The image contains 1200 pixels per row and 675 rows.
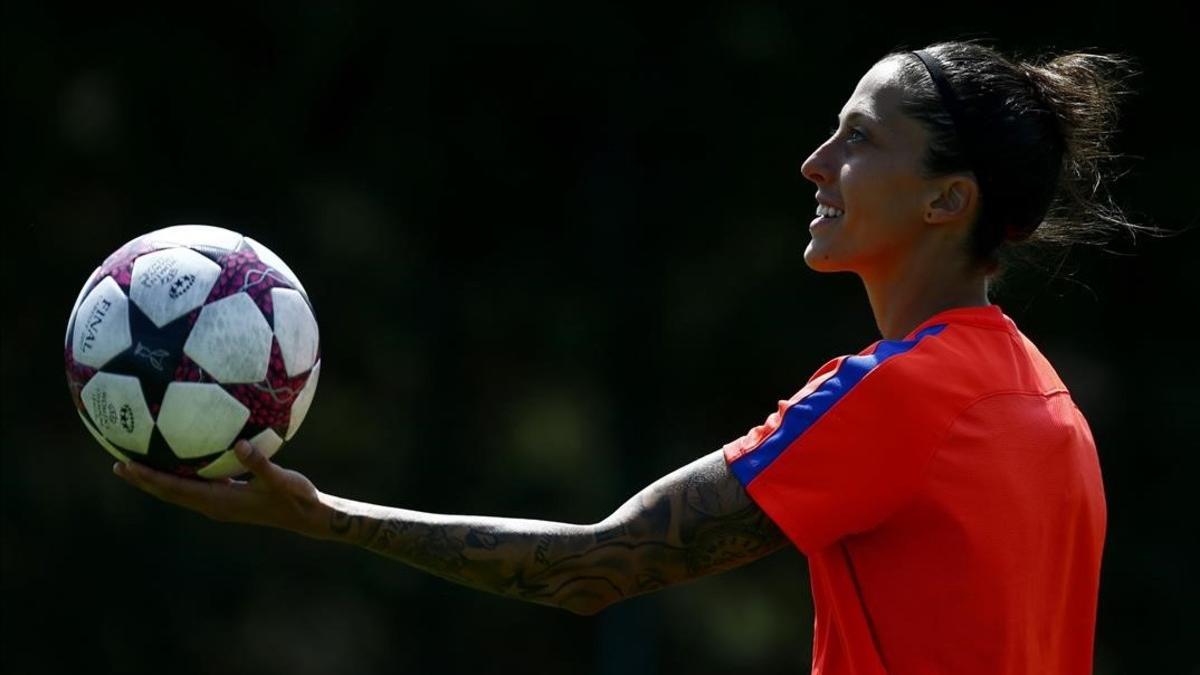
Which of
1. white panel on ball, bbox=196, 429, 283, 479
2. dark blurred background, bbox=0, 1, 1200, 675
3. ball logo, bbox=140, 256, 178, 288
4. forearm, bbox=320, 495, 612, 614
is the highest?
ball logo, bbox=140, 256, 178, 288

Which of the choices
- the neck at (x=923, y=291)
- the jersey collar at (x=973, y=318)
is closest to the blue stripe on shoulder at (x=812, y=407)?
the jersey collar at (x=973, y=318)

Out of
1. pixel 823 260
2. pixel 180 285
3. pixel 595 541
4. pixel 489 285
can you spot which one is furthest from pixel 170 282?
pixel 489 285

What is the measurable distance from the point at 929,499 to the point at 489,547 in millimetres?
724

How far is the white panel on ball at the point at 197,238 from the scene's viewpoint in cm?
315

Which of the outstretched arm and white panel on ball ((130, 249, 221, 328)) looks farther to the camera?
white panel on ball ((130, 249, 221, 328))

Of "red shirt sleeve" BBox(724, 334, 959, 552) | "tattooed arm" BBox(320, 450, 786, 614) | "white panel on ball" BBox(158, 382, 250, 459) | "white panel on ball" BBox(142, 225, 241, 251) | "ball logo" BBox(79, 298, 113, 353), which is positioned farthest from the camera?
"white panel on ball" BBox(142, 225, 241, 251)

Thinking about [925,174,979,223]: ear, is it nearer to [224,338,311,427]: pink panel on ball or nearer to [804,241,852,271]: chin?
[804,241,852,271]: chin

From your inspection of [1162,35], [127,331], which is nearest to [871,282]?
[127,331]

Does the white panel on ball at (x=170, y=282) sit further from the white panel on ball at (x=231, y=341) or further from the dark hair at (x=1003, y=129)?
the dark hair at (x=1003, y=129)

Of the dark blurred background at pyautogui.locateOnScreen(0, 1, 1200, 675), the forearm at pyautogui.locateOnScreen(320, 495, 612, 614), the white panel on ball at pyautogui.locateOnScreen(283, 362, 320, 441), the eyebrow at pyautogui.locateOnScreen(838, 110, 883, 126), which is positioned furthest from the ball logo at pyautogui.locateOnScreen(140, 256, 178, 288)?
the dark blurred background at pyautogui.locateOnScreen(0, 1, 1200, 675)

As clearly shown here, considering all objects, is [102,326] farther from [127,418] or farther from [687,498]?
[687,498]

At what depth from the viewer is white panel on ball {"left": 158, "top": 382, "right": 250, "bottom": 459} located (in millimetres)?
2947

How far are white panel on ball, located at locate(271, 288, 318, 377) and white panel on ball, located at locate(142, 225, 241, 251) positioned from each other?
14 cm

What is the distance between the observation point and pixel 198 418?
2.95 meters
